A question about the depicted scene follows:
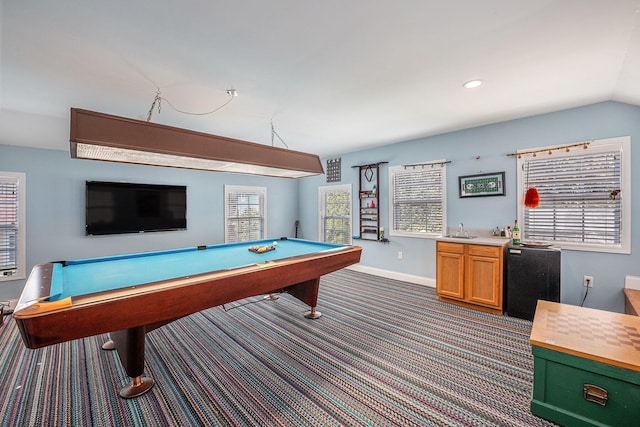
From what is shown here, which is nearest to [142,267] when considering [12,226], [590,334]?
[12,226]

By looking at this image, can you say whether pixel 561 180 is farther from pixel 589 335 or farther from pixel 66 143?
pixel 66 143

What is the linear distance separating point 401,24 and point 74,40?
2.16 metres

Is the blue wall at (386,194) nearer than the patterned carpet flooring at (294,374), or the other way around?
the patterned carpet flooring at (294,374)

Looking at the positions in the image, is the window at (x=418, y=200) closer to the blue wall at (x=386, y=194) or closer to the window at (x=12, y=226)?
the blue wall at (x=386, y=194)

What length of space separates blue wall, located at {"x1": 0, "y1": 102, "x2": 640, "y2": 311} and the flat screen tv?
0.50 feet

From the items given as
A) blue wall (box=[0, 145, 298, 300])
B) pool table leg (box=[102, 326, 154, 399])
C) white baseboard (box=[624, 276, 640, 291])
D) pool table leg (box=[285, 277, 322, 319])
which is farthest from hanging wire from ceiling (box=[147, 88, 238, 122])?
white baseboard (box=[624, 276, 640, 291])

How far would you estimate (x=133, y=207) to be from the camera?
4328 mm

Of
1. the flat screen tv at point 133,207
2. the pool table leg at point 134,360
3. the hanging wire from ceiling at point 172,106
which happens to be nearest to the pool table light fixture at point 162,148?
the hanging wire from ceiling at point 172,106

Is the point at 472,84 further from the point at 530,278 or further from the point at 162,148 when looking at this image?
the point at 162,148

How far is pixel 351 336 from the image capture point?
2766 mm

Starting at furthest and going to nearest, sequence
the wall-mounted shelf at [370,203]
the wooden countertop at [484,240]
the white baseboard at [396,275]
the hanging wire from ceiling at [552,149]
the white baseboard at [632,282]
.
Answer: the wall-mounted shelf at [370,203], the white baseboard at [396,275], the wooden countertop at [484,240], the hanging wire from ceiling at [552,149], the white baseboard at [632,282]

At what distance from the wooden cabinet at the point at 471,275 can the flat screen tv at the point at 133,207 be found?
14.4 feet

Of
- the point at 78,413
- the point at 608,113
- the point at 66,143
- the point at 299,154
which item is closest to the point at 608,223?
the point at 608,113

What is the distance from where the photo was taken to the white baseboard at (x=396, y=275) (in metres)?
4.43
